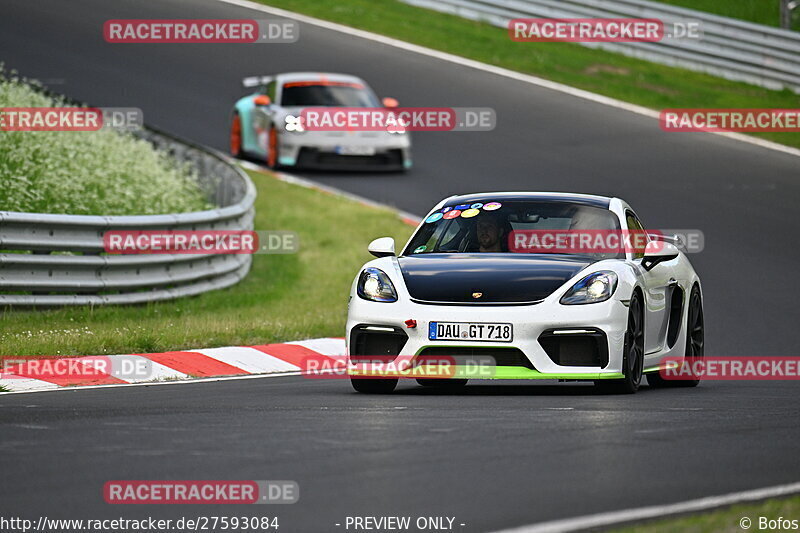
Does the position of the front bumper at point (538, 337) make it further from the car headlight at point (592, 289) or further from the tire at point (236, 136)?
the tire at point (236, 136)

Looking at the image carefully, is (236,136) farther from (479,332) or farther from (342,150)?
(479,332)

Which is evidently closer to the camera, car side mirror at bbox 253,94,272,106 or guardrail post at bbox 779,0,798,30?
car side mirror at bbox 253,94,272,106

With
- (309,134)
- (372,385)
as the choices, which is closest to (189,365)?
(372,385)

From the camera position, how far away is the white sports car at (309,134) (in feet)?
74.9

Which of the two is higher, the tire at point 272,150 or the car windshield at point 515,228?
the car windshield at point 515,228

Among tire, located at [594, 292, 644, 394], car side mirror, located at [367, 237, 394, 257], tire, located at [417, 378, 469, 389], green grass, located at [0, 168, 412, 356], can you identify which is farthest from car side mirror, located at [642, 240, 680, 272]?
green grass, located at [0, 168, 412, 356]

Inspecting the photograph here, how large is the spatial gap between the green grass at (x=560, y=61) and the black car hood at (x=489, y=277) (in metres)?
16.5

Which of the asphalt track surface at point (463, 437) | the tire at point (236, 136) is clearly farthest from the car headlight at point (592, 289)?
the tire at point (236, 136)

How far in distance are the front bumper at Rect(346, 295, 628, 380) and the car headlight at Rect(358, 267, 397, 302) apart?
258 mm

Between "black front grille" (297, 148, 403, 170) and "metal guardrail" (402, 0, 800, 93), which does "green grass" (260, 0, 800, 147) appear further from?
"black front grille" (297, 148, 403, 170)

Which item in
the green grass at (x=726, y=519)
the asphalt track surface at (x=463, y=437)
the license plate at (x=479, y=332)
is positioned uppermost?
the green grass at (x=726, y=519)

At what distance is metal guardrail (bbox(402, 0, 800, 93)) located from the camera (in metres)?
29.0

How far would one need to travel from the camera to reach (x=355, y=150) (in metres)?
22.9

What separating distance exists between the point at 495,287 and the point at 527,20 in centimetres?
2300
